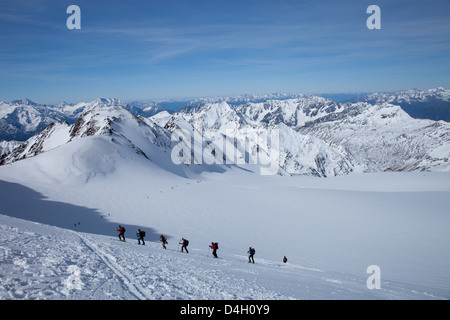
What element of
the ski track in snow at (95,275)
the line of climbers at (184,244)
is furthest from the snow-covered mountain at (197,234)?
the line of climbers at (184,244)

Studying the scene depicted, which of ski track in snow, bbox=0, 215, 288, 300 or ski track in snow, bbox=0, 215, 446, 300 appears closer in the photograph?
ski track in snow, bbox=0, 215, 288, 300

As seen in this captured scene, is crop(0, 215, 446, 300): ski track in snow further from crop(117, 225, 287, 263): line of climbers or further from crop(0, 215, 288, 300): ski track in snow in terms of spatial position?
crop(117, 225, 287, 263): line of climbers

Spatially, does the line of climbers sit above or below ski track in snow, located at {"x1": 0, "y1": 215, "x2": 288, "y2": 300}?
below

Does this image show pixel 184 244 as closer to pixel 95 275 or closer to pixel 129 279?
pixel 129 279

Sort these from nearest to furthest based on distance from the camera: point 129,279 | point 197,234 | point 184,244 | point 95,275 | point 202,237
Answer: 1. point 95,275
2. point 129,279
3. point 184,244
4. point 202,237
5. point 197,234

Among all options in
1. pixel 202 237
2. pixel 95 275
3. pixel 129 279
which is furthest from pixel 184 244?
pixel 95 275

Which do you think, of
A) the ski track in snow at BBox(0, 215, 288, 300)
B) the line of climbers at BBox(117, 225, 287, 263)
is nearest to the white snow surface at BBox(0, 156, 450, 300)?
the ski track in snow at BBox(0, 215, 288, 300)

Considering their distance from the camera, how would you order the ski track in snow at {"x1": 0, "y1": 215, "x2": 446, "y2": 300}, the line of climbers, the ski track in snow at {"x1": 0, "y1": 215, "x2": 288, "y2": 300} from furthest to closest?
the line of climbers → the ski track in snow at {"x1": 0, "y1": 215, "x2": 446, "y2": 300} → the ski track in snow at {"x1": 0, "y1": 215, "x2": 288, "y2": 300}

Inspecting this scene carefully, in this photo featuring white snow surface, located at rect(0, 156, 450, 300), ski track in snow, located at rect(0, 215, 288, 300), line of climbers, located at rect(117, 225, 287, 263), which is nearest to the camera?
ski track in snow, located at rect(0, 215, 288, 300)

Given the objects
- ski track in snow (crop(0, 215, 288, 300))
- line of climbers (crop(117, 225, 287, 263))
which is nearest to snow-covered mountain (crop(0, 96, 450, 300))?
ski track in snow (crop(0, 215, 288, 300))

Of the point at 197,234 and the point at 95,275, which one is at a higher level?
the point at 95,275
